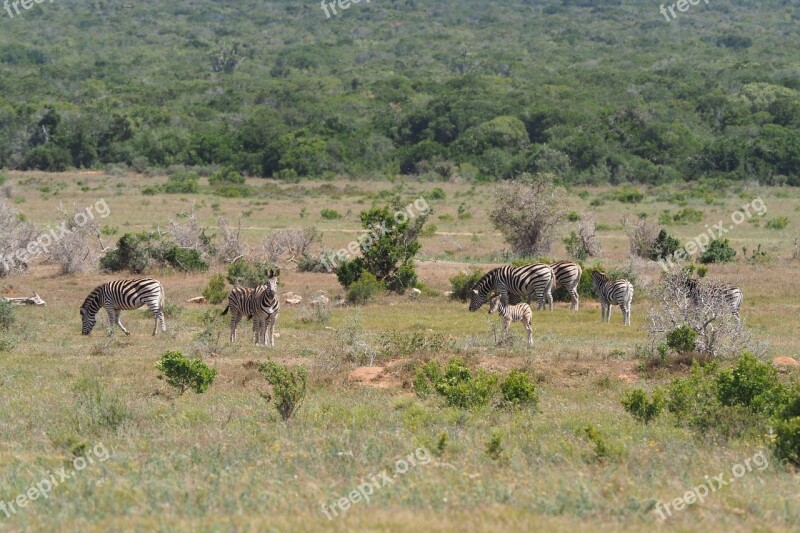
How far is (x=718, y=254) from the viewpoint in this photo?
104ft

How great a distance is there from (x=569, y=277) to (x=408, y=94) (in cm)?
7147

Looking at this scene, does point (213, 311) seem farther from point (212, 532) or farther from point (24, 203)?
point (24, 203)

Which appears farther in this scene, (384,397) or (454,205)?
(454,205)

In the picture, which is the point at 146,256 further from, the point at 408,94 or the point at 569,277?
the point at 408,94

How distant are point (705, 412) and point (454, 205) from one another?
1606 inches

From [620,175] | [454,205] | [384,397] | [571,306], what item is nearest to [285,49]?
[620,175]

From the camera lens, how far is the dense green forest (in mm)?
70188

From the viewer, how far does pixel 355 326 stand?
17891mm

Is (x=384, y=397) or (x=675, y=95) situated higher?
(x=675, y=95)
